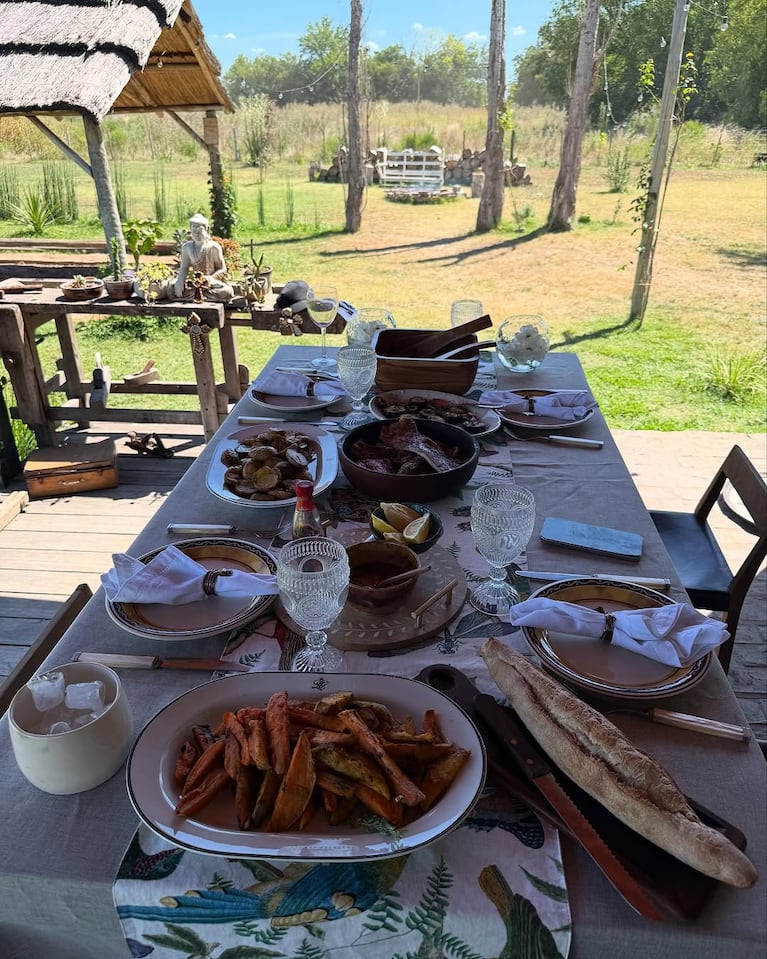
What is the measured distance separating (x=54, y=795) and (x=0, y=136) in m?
11.8

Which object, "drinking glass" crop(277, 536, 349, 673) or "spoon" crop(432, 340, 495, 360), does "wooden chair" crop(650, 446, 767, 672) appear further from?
Result: "drinking glass" crop(277, 536, 349, 673)

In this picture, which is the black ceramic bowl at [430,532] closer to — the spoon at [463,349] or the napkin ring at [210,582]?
the napkin ring at [210,582]

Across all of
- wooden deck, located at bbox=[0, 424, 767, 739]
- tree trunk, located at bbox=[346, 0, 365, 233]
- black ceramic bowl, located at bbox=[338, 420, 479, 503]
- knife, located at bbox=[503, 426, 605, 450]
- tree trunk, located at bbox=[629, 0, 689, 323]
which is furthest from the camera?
tree trunk, located at bbox=[346, 0, 365, 233]

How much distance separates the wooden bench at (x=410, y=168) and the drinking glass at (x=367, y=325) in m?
12.2

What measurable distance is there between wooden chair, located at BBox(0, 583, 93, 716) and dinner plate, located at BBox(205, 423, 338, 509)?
1.19 ft

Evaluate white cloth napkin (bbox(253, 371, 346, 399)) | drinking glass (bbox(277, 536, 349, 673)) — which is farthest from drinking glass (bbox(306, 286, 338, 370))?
drinking glass (bbox(277, 536, 349, 673))

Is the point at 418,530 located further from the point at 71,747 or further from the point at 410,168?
the point at 410,168

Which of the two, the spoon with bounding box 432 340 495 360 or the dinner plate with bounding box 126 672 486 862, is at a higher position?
the spoon with bounding box 432 340 495 360

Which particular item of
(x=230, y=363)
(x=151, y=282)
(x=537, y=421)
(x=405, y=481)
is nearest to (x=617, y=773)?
(x=405, y=481)

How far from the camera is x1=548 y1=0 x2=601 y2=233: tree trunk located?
24.8ft

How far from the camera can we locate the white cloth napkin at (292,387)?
2.11m

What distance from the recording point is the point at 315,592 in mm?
979

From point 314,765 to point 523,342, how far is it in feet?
6.11

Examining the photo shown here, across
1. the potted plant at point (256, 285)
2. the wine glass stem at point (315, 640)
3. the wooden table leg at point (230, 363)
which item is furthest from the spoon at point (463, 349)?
the wooden table leg at point (230, 363)
